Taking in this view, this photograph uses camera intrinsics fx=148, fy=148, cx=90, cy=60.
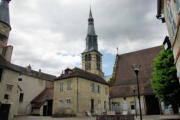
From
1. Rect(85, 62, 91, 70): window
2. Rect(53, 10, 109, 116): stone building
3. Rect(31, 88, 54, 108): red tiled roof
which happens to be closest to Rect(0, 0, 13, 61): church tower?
Rect(31, 88, 54, 108): red tiled roof

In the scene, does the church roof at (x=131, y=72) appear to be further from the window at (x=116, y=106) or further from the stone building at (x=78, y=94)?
the stone building at (x=78, y=94)

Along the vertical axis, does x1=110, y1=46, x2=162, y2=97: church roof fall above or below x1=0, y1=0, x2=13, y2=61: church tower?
below

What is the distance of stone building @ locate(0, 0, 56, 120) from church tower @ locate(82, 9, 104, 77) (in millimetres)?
17274

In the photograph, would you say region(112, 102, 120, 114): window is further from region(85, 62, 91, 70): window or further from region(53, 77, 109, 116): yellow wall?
region(85, 62, 91, 70): window

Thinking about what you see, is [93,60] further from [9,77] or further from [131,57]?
[9,77]

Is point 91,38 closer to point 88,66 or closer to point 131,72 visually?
point 88,66

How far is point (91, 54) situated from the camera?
52.3 metres

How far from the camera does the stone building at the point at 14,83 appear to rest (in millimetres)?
16875

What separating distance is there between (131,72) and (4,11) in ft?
96.3

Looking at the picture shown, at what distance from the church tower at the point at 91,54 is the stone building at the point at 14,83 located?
56.7 feet

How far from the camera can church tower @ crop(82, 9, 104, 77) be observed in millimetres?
51934

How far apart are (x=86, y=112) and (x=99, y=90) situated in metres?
5.12

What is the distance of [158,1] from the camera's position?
8.79m

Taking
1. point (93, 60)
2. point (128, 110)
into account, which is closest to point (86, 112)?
point (128, 110)
